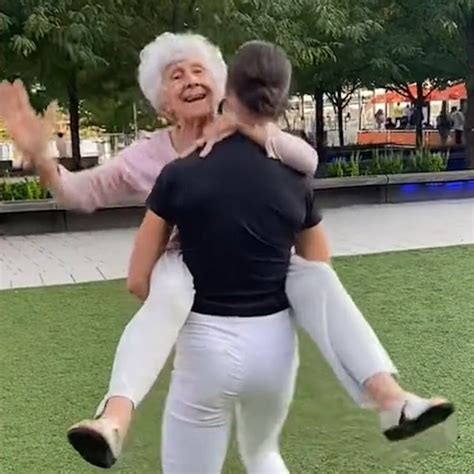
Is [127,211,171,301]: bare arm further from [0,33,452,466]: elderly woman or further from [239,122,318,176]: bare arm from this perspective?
[239,122,318,176]: bare arm

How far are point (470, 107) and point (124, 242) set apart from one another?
26.2 ft

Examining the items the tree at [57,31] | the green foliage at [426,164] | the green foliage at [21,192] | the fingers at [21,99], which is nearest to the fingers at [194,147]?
the fingers at [21,99]

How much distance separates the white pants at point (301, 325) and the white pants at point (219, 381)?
0.06 m

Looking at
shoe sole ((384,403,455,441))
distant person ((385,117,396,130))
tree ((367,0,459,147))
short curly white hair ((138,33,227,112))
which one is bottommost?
distant person ((385,117,396,130))

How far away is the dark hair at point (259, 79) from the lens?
211 centimetres

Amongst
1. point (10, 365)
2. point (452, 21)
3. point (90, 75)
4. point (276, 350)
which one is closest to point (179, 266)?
point (276, 350)

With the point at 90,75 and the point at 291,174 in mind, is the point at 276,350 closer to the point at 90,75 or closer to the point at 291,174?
the point at 291,174

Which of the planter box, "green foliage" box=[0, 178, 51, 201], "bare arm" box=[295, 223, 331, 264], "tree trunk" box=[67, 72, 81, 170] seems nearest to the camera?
"bare arm" box=[295, 223, 331, 264]

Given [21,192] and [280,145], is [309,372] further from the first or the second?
[21,192]

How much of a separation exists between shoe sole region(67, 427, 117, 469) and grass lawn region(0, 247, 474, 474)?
21.9 inches

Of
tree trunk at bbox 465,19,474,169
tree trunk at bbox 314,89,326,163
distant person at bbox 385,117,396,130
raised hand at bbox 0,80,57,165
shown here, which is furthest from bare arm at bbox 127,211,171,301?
distant person at bbox 385,117,396,130

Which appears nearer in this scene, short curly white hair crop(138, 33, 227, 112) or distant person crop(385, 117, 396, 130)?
short curly white hair crop(138, 33, 227, 112)

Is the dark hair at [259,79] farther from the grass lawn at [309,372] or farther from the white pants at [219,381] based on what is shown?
the grass lawn at [309,372]

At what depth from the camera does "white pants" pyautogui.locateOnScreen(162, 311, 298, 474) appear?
216 cm
